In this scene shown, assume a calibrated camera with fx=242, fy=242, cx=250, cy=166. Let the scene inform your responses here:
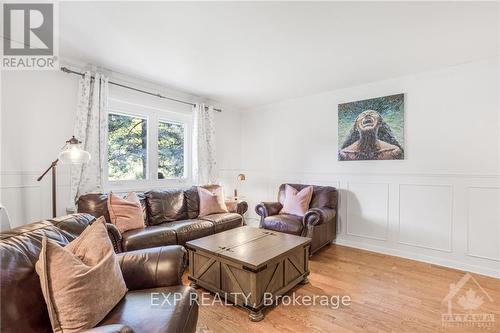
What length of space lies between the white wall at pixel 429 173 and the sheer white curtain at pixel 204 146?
160cm

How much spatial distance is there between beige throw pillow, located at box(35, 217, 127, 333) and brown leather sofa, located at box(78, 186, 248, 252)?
1067 millimetres

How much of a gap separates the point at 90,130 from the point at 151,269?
86.6 inches

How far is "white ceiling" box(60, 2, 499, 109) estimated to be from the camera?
189 centimetres

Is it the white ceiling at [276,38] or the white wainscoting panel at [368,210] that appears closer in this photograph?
the white ceiling at [276,38]

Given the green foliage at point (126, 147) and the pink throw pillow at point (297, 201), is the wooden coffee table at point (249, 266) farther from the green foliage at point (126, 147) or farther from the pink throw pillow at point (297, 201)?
the green foliage at point (126, 147)

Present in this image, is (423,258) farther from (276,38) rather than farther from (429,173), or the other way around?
(276,38)

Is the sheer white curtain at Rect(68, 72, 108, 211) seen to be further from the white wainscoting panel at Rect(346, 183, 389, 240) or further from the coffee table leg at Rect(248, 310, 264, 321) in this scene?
the white wainscoting panel at Rect(346, 183, 389, 240)

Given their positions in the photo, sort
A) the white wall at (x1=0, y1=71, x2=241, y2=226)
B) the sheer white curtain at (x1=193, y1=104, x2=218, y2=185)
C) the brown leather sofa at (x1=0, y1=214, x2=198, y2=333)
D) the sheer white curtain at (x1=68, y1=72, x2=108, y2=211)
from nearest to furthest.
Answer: the brown leather sofa at (x1=0, y1=214, x2=198, y2=333), the white wall at (x1=0, y1=71, x2=241, y2=226), the sheer white curtain at (x1=68, y1=72, x2=108, y2=211), the sheer white curtain at (x1=193, y1=104, x2=218, y2=185)

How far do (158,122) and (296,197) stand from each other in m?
2.44

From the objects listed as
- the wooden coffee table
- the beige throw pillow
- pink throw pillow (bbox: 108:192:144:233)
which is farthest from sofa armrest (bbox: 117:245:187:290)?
pink throw pillow (bbox: 108:192:144:233)

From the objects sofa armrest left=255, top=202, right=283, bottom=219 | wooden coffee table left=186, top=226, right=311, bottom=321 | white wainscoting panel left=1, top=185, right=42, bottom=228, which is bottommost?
wooden coffee table left=186, top=226, right=311, bottom=321

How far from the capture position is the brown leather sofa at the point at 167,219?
97.4 inches

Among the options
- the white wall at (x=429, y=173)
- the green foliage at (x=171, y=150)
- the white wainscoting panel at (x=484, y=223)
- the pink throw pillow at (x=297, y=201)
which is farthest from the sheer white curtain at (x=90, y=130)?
the white wainscoting panel at (x=484, y=223)

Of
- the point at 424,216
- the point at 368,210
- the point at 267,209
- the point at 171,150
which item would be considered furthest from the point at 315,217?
the point at 171,150
